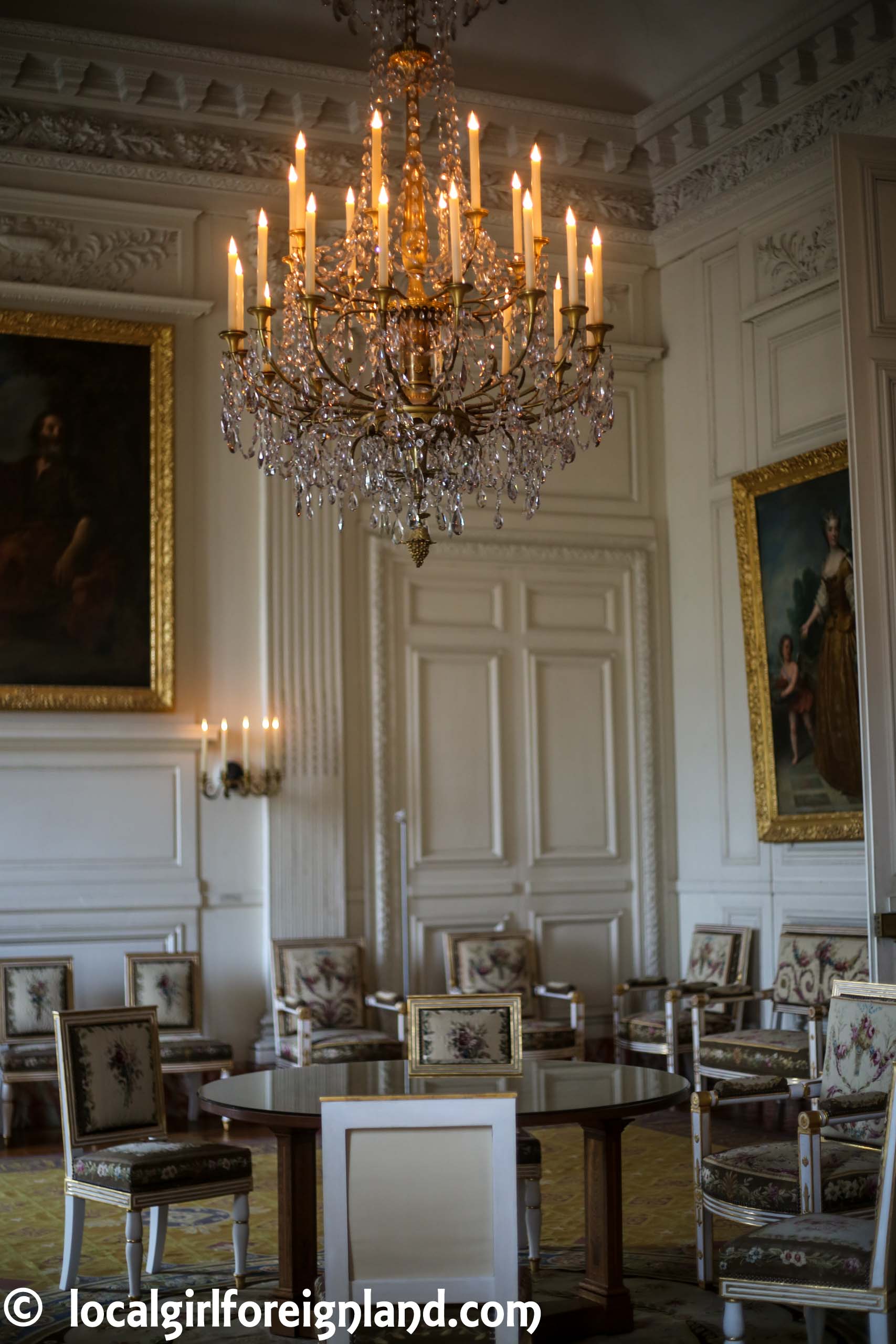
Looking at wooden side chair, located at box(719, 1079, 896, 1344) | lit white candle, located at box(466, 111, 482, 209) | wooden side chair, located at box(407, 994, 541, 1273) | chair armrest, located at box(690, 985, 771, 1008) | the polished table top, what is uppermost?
lit white candle, located at box(466, 111, 482, 209)

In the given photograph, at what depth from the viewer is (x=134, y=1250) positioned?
13.9 ft

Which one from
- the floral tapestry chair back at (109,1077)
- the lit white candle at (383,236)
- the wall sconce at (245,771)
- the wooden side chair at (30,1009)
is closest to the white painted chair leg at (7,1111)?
the wooden side chair at (30,1009)

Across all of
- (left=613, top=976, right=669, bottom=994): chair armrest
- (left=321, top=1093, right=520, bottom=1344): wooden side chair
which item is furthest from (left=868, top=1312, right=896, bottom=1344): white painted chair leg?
(left=613, top=976, right=669, bottom=994): chair armrest

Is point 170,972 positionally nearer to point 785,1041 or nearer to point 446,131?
point 785,1041

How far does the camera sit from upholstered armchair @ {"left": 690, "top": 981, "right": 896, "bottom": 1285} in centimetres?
399

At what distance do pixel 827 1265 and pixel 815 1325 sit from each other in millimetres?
588

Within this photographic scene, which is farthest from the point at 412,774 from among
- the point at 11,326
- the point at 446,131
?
the point at 446,131

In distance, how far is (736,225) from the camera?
8359 millimetres

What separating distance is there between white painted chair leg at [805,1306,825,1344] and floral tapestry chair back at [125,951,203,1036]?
4248 millimetres

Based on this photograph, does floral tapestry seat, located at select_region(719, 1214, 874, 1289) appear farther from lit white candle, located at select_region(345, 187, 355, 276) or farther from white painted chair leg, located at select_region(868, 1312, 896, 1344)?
lit white candle, located at select_region(345, 187, 355, 276)

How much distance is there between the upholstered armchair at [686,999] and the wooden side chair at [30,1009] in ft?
9.33

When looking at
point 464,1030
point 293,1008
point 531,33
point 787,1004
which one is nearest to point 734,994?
point 787,1004

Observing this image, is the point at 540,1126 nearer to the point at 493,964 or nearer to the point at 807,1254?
the point at 807,1254

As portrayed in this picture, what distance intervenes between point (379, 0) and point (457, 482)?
1707mm
